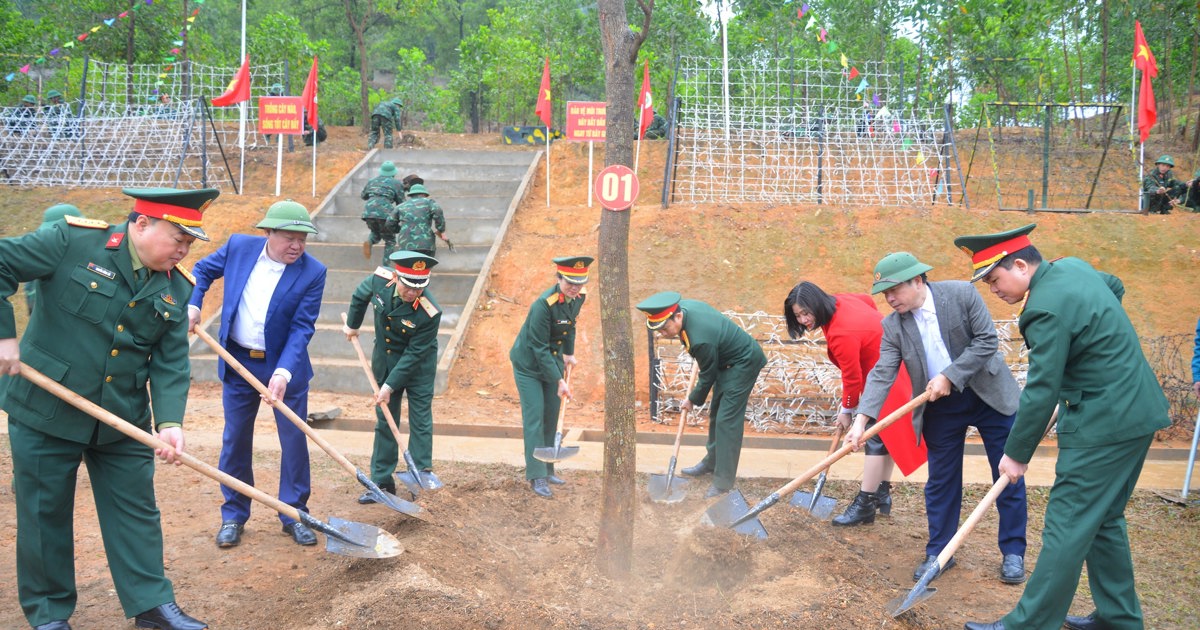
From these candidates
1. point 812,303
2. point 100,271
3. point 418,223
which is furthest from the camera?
point 418,223

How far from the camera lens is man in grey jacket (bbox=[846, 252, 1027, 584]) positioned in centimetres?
465

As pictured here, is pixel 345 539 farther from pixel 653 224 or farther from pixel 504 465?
pixel 653 224

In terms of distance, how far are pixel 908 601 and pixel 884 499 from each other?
1.89 metres

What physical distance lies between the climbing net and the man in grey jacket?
3.33m

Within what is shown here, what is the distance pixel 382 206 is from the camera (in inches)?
433

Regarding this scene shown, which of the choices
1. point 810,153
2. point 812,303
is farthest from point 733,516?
point 810,153

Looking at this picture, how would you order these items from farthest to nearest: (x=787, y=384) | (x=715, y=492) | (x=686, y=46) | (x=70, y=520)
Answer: (x=686, y=46), (x=787, y=384), (x=715, y=492), (x=70, y=520)

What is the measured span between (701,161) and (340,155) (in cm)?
676

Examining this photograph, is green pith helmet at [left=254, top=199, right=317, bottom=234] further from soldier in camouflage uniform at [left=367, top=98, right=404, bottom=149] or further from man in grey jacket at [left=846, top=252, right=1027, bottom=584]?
soldier in camouflage uniform at [left=367, top=98, right=404, bottom=149]

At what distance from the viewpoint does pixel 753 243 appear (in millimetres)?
11383

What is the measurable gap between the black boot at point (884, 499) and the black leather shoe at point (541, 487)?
7.24 ft

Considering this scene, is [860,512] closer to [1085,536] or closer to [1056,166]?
[1085,536]

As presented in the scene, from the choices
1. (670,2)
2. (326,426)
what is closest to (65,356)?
(326,426)

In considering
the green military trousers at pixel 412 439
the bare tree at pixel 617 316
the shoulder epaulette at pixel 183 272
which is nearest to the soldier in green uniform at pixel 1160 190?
the bare tree at pixel 617 316
